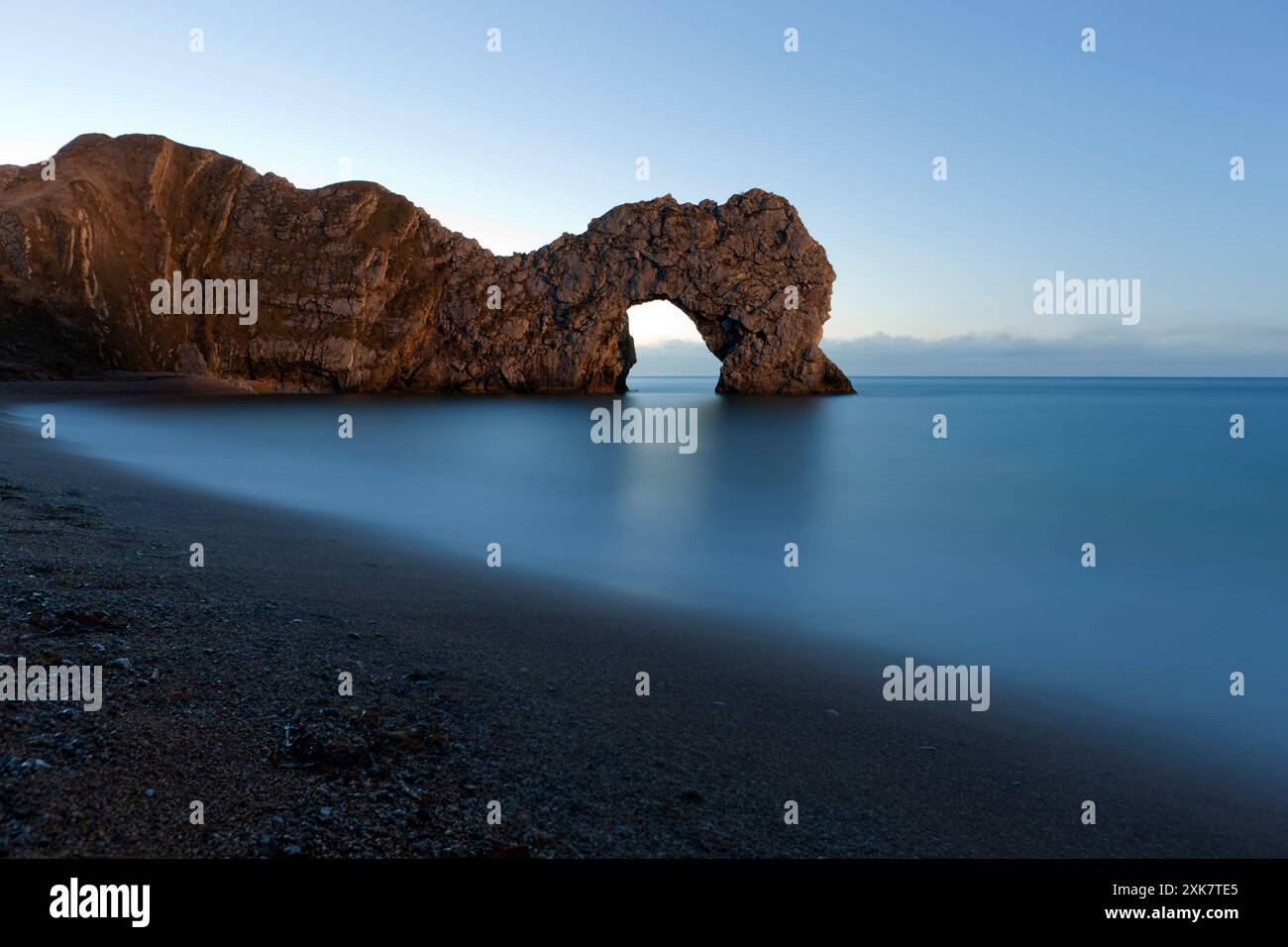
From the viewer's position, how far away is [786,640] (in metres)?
9.43

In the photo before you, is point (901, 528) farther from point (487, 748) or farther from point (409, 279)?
point (409, 279)

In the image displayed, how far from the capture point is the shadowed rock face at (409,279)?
84.9m

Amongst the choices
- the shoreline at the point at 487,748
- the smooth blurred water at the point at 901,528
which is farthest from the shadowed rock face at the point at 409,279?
the shoreline at the point at 487,748

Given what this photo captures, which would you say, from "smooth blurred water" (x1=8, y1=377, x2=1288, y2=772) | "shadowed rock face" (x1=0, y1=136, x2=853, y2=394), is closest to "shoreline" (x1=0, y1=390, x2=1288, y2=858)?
"smooth blurred water" (x1=8, y1=377, x2=1288, y2=772)

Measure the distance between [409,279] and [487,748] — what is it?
311ft

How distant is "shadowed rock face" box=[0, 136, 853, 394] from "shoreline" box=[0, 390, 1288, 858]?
266 feet

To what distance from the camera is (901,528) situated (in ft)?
61.5

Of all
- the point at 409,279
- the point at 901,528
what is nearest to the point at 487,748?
the point at 901,528

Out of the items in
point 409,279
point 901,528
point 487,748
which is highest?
point 409,279

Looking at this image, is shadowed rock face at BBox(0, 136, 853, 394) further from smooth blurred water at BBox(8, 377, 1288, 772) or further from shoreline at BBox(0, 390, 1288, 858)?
shoreline at BBox(0, 390, 1288, 858)

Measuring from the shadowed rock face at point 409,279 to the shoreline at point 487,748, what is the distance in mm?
81152
